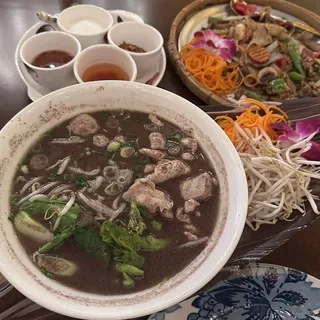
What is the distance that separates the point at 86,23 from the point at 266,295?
1.55 meters

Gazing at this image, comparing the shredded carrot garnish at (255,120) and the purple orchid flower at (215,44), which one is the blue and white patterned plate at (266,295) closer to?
the shredded carrot garnish at (255,120)

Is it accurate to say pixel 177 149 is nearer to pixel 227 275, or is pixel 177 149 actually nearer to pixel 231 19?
pixel 227 275

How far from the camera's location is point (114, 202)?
133 cm

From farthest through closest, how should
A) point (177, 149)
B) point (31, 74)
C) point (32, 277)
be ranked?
1. point (31, 74)
2. point (177, 149)
3. point (32, 277)

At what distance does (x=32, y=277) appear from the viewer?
1163mm

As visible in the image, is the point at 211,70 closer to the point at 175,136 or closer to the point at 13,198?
the point at 175,136

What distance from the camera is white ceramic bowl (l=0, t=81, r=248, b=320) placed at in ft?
3.69

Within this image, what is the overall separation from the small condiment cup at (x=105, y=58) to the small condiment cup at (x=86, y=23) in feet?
0.49

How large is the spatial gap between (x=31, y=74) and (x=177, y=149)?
84 centimetres

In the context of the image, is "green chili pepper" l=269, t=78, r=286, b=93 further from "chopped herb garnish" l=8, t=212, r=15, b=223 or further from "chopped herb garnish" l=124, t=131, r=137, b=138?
"chopped herb garnish" l=8, t=212, r=15, b=223

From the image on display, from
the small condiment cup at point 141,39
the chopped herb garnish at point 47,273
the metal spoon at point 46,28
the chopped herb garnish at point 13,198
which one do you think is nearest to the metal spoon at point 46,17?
the metal spoon at point 46,28

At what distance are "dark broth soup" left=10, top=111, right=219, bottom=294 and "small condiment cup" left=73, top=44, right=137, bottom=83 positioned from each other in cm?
46

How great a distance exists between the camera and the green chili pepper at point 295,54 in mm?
2275

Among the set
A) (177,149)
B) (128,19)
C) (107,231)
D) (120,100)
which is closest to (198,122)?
(177,149)
